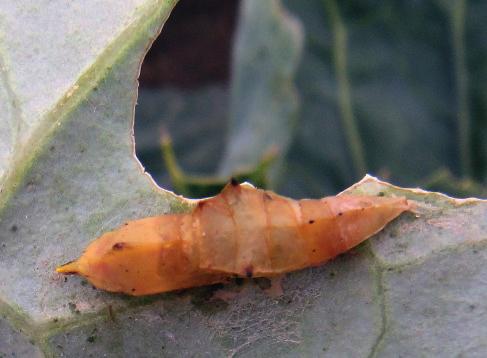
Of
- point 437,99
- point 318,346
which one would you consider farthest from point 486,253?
point 437,99

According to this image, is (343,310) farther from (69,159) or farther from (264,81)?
(264,81)

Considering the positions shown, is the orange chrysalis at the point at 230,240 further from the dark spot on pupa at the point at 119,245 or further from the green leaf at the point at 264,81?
the green leaf at the point at 264,81

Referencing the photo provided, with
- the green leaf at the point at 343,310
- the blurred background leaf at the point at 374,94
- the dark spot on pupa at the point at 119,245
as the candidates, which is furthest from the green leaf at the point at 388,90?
the dark spot on pupa at the point at 119,245

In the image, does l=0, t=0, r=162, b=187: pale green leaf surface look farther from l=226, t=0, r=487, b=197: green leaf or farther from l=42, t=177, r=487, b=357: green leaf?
l=226, t=0, r=487, b=197: green leaf

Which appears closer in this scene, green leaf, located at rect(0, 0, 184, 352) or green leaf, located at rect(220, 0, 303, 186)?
green leaf, located at rect(0, 0, 184, 352)

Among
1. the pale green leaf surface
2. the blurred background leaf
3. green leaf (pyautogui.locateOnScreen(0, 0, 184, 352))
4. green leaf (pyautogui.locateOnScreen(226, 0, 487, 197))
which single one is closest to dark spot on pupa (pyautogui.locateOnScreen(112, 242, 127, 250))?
green leaf (pyautogui.locateOnScreen(0, 0, 184, 352))

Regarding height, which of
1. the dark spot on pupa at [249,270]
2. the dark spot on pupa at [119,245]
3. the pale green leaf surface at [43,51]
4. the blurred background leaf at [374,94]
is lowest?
the blurred background leaf at [374,94]

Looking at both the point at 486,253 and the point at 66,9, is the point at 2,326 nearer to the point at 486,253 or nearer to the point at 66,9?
the point at 66,9

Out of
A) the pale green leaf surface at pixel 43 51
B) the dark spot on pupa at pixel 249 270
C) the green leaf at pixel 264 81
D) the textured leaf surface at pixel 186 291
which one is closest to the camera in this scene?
the dark spot on pupa at pixel 249 270

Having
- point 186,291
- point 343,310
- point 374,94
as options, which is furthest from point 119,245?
point 374,94
